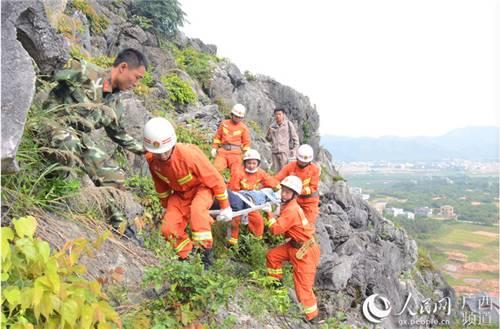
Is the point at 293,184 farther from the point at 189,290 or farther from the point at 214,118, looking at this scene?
the point at 214,118

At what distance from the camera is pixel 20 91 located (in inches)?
110

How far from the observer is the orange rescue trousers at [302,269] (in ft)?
20.6

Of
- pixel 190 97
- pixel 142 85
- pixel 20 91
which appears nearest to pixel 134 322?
pixel 20 91

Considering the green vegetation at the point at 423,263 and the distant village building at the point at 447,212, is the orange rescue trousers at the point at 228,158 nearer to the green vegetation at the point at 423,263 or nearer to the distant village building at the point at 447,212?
the green vegetation at the point at 423,263

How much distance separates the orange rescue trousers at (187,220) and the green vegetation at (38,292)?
2.18 m

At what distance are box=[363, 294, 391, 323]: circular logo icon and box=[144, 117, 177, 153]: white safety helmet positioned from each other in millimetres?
6345

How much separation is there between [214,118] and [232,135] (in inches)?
132

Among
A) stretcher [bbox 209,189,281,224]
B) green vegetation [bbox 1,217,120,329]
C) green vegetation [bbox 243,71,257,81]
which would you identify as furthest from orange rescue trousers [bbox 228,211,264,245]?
green vegetation [bbox 243,71,257,81]

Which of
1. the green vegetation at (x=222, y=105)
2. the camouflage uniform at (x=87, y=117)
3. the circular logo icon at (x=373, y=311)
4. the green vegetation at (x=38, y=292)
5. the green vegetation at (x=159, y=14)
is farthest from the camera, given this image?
the green vegetation at (x=159, y=14)

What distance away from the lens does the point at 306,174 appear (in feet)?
26.3

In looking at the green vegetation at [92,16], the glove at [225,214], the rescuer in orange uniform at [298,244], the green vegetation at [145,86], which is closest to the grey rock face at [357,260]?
the rescuer in orange uniform at [298,244]

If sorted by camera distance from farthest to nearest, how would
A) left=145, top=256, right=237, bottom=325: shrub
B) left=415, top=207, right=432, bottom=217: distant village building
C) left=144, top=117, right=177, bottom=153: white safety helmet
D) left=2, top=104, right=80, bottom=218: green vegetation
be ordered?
left=415, top=207, right=432, bottom=217: distant village building → left=144, top=117, right=177, bottom=153: white safety helmet → left=2, top=104, right=80, bottom=218: green vegetation → left=145, top=256, right=237, bottom=325: shrub

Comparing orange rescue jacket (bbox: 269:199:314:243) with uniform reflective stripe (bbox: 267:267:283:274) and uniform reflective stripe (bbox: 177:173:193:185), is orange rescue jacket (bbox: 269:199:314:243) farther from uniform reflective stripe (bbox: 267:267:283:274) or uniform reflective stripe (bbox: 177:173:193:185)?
uniform reflective stripe (bbox: 177:173:193:185)

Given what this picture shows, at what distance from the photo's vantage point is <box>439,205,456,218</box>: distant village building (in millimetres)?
96956
